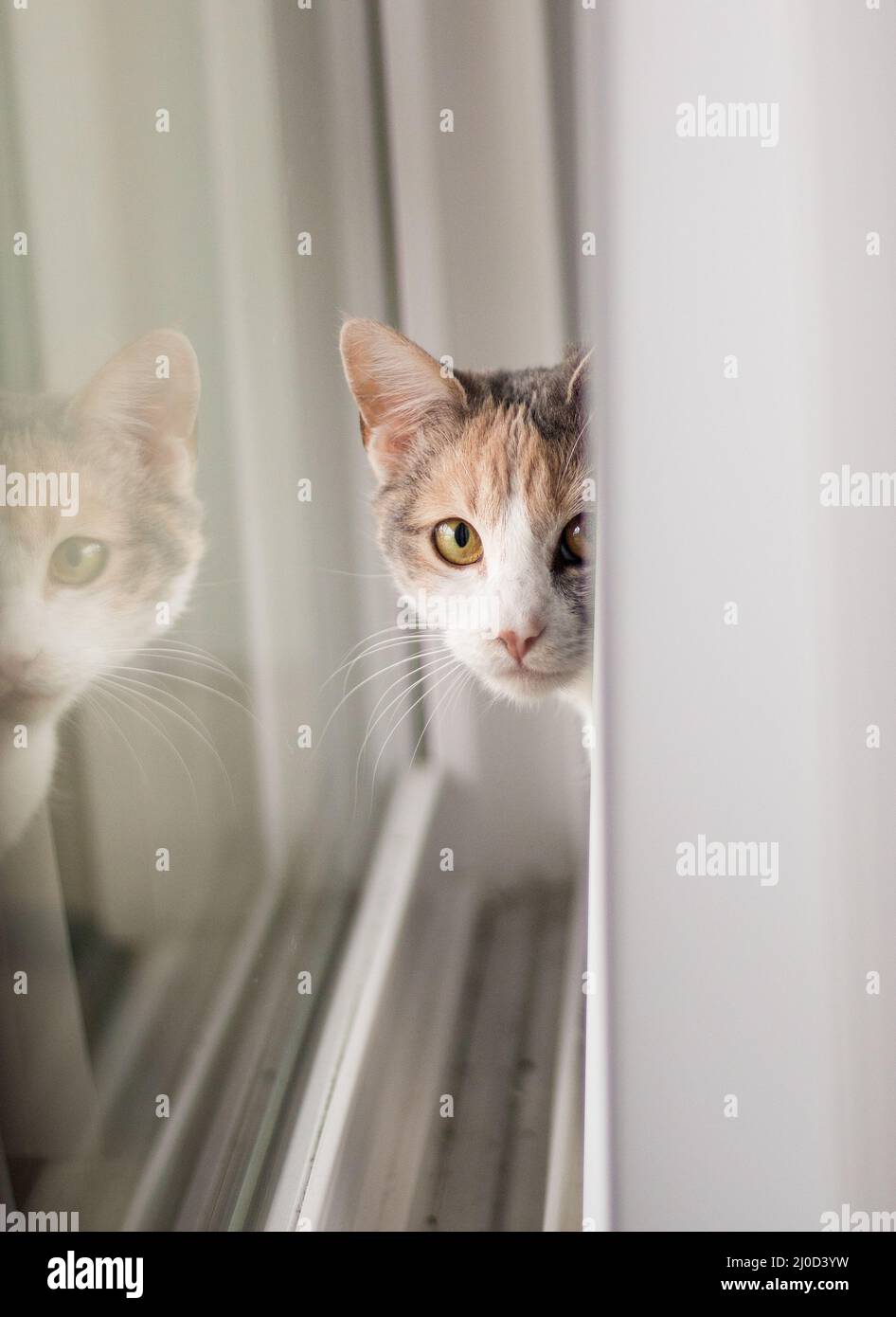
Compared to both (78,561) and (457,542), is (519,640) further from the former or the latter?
(78,561)

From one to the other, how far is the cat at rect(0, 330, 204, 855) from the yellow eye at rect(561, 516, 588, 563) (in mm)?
330

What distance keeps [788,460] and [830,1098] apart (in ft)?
1.50

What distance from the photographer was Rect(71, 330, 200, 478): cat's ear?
2.40 ft

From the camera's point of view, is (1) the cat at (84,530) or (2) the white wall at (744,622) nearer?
(2) the white wall at (744,622)

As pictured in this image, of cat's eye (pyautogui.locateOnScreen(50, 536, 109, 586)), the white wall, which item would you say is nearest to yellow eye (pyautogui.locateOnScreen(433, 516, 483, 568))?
the white wall

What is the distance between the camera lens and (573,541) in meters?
0.70

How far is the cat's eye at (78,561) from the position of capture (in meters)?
0.73

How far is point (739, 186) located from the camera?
0.61 m

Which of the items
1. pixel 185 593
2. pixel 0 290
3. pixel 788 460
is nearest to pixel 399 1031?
pixel 185 593

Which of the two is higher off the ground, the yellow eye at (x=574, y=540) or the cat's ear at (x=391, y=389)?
the cat's ear at (x=391, y=389)

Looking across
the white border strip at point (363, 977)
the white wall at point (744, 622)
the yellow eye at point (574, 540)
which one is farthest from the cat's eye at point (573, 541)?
the white border strip at point (363, 977)

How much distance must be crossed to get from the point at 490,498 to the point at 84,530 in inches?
13.7

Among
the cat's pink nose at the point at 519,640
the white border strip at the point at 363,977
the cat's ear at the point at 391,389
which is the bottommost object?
the white border strip at the point at 363,977

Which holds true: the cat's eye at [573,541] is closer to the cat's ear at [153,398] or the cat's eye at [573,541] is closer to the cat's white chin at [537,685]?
the cat's white chin at [537,685]
